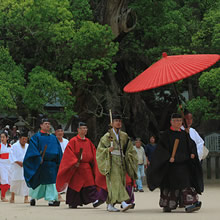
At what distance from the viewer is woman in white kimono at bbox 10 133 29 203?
14.8 meters

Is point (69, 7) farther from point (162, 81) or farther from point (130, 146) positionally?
point (162, 81)

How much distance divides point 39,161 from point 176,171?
155 inches

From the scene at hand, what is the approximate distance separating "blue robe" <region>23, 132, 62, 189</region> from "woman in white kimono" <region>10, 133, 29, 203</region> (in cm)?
172

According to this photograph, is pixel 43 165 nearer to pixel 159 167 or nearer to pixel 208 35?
pixel 159 167

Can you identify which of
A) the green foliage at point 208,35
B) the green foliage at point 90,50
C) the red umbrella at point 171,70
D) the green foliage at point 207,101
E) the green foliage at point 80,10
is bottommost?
the red umbrella at point 171,70

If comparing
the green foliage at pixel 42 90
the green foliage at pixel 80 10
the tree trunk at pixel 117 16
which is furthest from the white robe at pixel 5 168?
the tree trunk at pixel 117 16

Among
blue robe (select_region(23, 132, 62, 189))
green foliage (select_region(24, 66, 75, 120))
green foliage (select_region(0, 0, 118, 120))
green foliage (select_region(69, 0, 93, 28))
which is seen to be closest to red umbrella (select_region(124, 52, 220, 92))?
blue robe (select_region(23, 132, 62, 189))

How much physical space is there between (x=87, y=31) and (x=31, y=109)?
324cm

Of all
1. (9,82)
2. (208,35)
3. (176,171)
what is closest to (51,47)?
(9,82)

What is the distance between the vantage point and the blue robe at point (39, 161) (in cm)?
1302

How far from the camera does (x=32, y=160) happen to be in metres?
13.2

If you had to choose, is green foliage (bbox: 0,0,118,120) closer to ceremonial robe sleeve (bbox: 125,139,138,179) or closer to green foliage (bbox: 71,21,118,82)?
green foliage (bbox: 71,21,118,82)

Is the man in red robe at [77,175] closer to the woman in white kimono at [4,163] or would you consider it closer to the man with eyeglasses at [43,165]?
the man with eyeglasses at [43,165]

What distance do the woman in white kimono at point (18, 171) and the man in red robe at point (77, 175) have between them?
270 centimetres
